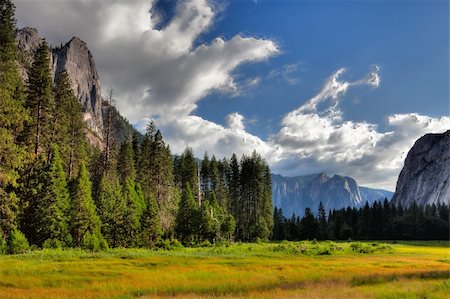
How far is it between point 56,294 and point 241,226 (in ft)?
270

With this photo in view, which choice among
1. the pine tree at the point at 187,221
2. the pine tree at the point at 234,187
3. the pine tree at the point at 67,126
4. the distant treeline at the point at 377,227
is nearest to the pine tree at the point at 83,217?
the pine tree at the point at 67,126

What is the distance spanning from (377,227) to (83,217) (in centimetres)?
11050


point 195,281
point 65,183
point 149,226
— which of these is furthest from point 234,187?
point 195,281

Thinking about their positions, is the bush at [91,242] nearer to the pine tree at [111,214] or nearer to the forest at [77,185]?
the forest at [77,185]

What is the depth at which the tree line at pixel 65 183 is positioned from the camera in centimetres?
3388

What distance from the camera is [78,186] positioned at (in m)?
44.4

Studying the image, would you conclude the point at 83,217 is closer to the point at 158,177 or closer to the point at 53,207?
the point at 53,207

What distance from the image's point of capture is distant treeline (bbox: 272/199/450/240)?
118 m

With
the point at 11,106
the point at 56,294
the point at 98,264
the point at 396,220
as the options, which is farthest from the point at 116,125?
the point at 396,220

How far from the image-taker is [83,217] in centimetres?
4356

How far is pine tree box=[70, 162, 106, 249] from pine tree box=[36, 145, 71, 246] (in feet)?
3.42

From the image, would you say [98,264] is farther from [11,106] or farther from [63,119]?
[63,119]

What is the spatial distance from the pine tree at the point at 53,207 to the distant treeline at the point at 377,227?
91521mm

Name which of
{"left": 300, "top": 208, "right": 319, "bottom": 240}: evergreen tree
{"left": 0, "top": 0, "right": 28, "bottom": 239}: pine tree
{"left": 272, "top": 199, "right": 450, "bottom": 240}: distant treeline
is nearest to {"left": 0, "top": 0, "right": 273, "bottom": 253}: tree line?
{"left": 0, "top": 0, "right": 28, "bottom": 239}: pine tree
